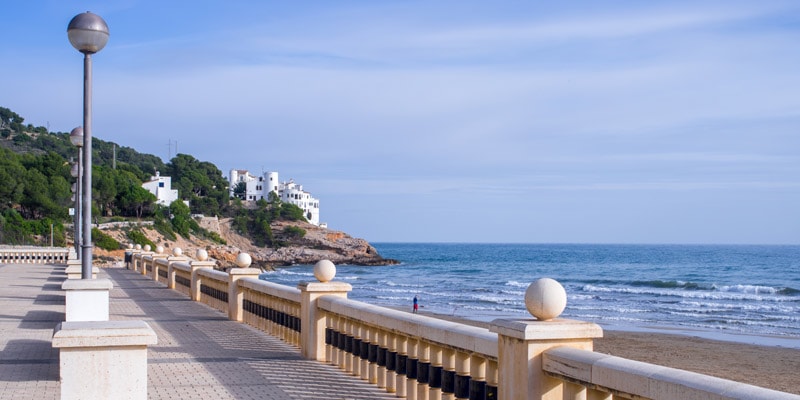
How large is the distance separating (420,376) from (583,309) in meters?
39.3

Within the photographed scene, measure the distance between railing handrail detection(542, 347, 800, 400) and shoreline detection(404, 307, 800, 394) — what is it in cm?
1678

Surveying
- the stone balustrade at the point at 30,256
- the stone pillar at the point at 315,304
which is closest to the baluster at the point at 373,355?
the stone pillar at the point at 315,304

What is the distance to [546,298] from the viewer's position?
539 centimetres

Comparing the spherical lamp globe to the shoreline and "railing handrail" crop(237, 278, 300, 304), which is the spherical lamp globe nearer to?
"railing handrail" crop(237, 278, 300, 304)

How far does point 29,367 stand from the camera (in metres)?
9.75

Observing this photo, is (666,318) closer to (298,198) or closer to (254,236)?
(254,236)

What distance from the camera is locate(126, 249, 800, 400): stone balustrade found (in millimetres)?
4664

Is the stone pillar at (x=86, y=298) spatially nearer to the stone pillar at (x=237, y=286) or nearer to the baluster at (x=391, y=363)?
the baluster at (x=391, y=363)

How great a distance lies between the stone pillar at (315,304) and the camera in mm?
10469

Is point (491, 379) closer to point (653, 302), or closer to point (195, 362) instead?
point (195, 362)

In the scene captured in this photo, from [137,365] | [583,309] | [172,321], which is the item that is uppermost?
[137,365]

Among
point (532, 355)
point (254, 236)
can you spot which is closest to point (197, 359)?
point (532, 355)

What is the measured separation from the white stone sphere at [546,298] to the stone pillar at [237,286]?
10.3 m

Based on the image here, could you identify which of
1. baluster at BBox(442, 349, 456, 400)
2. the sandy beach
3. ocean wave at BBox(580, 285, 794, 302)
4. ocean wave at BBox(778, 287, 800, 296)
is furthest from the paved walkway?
ocean wave at BBox(778, 287, 800, 296)
